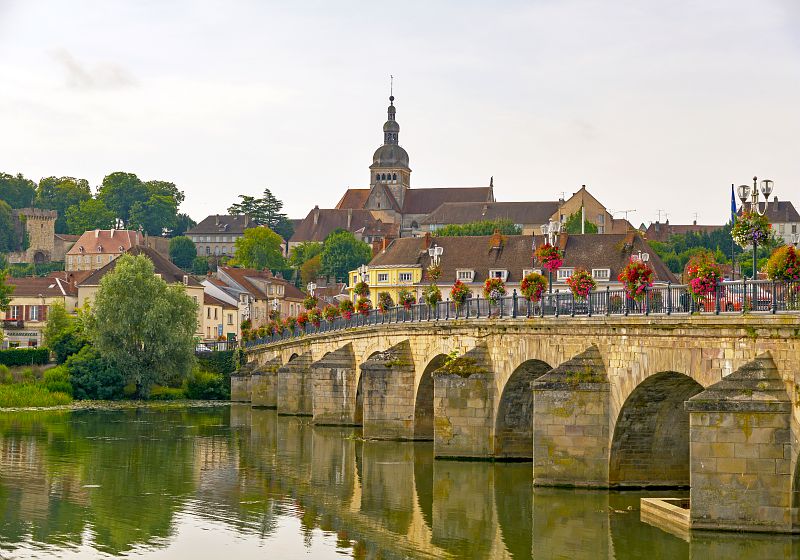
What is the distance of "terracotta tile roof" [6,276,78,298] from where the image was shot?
129m

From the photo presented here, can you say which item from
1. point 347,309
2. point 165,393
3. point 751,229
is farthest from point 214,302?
point 751,229

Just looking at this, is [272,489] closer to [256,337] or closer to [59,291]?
[256,337]

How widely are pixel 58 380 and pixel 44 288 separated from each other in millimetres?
44826

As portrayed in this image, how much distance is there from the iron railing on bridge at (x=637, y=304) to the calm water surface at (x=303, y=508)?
4812mm

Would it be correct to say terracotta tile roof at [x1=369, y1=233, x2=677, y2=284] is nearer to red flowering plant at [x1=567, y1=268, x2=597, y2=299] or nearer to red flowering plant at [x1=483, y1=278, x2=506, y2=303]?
red flowering plant at [x1=483, y1=278, x2=506, y2=303]

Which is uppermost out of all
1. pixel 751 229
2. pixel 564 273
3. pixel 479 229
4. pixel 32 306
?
pixel 479 229

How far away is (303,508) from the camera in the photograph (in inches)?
1545

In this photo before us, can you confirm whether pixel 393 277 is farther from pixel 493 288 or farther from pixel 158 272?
pixel 493 288

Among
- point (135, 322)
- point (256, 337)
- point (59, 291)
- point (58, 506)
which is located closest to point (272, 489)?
point (58, 506)

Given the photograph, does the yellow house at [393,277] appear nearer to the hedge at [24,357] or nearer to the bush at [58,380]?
the hedge at [24,357]

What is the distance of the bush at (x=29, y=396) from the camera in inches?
3260

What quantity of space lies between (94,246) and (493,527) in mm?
148255

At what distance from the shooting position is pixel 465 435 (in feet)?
155

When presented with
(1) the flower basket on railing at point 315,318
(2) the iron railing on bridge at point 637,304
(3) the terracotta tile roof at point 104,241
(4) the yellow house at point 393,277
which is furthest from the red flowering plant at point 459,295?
(3) the terracotta tile roof at point 104,241
